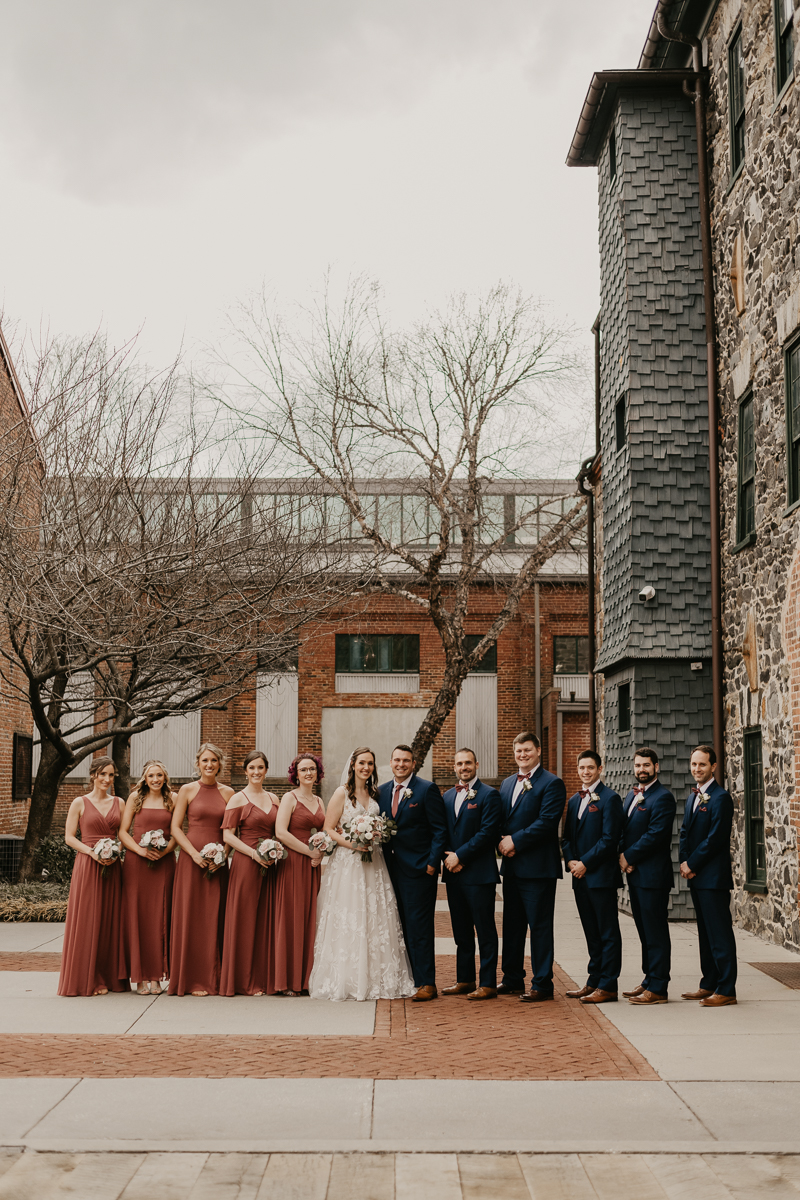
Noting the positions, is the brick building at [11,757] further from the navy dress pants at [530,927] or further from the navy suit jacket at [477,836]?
the navy dress pants at [530,927]

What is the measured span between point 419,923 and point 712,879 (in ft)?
7.78

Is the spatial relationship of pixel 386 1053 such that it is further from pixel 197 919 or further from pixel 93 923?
pixel 93 923

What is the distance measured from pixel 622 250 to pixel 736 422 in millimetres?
3379

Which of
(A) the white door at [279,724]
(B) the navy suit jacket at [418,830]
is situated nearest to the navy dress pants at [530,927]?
(B) the navy suit jacket at [418,830]

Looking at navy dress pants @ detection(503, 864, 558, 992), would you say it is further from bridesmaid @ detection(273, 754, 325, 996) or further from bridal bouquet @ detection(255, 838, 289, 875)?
bridal bouquet @ detection(255, 838, 289, 875)

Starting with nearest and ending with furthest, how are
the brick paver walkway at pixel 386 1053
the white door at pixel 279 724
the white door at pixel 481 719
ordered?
1. the brick paver walkway at pixel 386 1053
2. the white door at pixel 279 724
3. the white door at pixel 481 719

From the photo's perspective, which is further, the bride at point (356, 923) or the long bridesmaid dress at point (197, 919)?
the long bridesmaid dress at point (197, 919)

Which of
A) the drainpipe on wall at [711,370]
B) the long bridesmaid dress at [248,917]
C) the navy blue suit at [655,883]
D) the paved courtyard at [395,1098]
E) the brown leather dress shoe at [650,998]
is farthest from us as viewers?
the drainpipe on wall at [711,370]

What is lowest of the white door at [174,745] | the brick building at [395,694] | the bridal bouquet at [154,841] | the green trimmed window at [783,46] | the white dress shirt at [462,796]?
the bridal bouquet at [154,841]

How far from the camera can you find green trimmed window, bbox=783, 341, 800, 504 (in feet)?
40.8

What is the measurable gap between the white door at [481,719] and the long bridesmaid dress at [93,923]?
23.6 meters

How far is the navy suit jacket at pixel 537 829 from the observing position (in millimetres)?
9820

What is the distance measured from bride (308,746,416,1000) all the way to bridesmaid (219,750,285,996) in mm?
464

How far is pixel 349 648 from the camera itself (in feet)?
111
